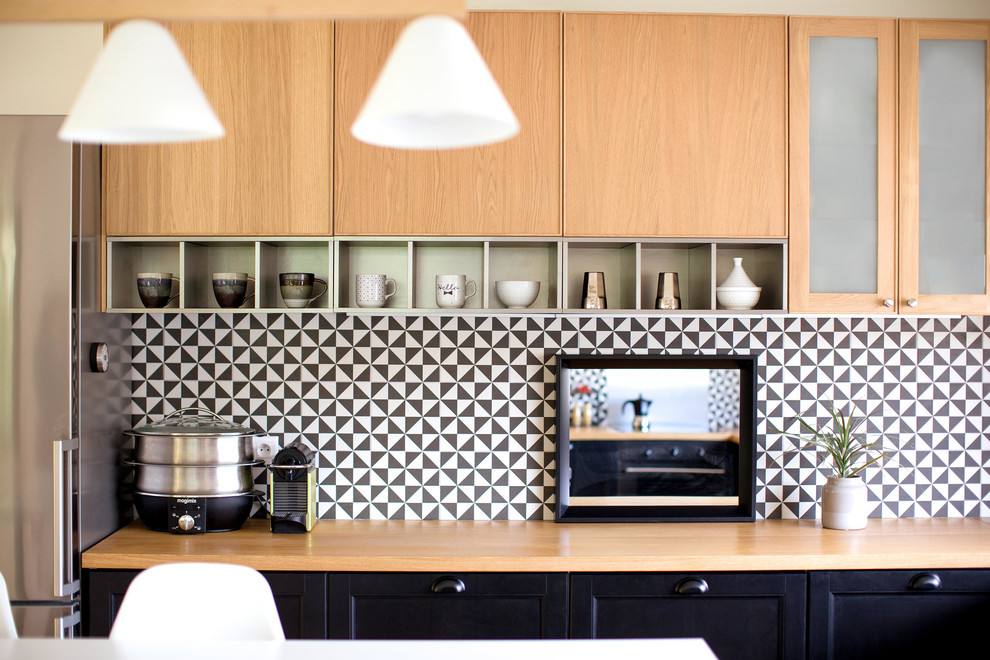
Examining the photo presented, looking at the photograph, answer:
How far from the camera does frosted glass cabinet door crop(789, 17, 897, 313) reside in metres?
2.43

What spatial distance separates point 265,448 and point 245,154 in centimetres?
102

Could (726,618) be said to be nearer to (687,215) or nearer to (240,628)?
(687,215)

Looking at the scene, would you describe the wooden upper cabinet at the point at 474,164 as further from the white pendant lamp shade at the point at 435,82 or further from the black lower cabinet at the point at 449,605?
the white pendant lamp shade at the point at 435,82

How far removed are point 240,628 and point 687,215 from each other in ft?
5.58

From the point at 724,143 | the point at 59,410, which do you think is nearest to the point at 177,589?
the point at 59,410

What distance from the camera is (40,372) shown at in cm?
220

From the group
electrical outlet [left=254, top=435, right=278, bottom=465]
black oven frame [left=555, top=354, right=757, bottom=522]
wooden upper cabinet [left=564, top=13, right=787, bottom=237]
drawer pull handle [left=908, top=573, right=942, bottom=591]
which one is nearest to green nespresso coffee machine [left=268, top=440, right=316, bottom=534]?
electrical outlet [left=254, top=435, right=278, bottom=465]

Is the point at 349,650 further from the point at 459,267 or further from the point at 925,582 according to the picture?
the point at 925,582

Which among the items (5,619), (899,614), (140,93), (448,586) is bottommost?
(899,614)

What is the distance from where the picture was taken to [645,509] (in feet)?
8.95

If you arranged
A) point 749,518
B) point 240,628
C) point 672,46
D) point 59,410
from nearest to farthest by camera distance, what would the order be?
point 240,628 < point 59,410 < point 672,46 < point 749,518

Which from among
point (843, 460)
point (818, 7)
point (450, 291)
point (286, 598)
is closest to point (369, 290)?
point (450, 291)

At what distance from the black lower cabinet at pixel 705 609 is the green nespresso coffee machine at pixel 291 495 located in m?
0.90

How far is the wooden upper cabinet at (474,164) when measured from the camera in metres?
2.39
